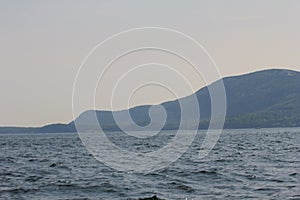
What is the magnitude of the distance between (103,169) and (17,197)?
13.9m

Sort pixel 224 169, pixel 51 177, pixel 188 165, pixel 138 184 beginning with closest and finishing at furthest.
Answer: pixel 138 184, pixel 51 177, pixel 224 169, pixel 188 165

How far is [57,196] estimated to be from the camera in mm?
28641

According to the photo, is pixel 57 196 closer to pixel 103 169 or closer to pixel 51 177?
pixel 51 177

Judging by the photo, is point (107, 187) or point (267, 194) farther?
point (107, 187)

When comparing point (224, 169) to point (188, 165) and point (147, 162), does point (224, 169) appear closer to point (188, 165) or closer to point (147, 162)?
point (188, 165)

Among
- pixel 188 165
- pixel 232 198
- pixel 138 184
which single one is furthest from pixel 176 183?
pixel 188 165

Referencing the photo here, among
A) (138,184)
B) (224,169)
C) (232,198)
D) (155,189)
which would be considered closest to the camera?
(232,198)

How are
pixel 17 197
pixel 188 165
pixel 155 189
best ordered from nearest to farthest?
pixel 17 197, pixel 155 189, pixel 188 165

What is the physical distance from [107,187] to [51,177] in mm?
7050

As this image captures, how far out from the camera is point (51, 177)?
36.9 m

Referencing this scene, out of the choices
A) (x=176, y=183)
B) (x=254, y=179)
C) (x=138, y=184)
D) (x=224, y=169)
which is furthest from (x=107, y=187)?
(x=224, y=169)

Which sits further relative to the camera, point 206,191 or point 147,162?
point 147,162

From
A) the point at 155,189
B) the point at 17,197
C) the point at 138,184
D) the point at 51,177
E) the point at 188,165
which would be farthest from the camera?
the point at 188,165

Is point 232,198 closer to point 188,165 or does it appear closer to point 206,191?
point 206,191
